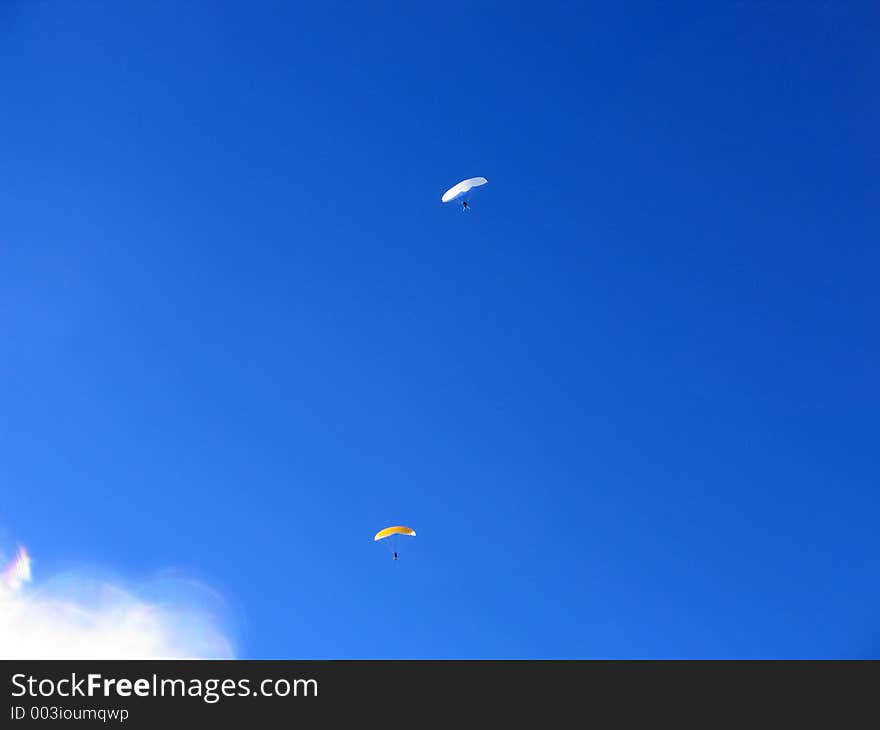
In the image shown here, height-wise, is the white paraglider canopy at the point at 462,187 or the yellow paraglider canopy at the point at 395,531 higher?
the white paraglider canopy at the point at 462,187

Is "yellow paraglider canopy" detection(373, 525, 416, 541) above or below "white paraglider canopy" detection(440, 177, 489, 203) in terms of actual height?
below

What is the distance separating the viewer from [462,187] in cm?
6581

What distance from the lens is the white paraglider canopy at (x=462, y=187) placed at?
65.6 m

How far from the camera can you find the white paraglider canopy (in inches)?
2581
